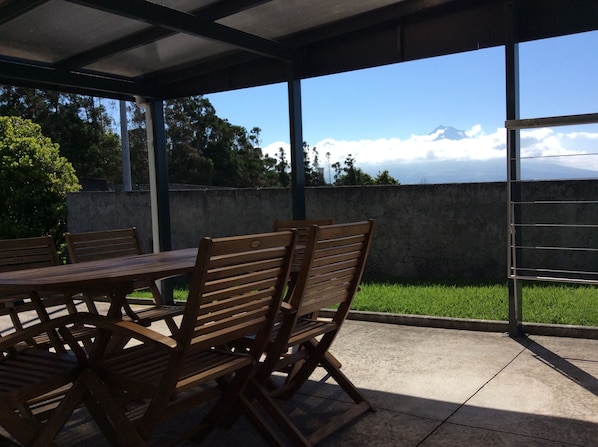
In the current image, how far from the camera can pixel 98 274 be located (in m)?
2.64

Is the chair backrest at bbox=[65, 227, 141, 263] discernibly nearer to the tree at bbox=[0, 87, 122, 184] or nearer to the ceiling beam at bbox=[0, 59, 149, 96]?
the ceiling beam at bbox=[0, 59, 149, 96]

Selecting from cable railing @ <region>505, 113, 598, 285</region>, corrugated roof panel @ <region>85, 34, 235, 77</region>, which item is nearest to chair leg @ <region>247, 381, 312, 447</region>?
corrugated roof panel @ <region>85, 34, 235, 77</region>

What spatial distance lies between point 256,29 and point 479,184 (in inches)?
195

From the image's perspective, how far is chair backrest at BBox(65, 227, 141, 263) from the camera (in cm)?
409

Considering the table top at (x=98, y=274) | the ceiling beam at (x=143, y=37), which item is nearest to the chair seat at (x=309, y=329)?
the table top at (x=98, y=274)

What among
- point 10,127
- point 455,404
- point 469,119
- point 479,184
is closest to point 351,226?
point 455,404

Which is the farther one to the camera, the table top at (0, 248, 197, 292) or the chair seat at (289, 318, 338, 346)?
the chair seat at (289, 318, 338, 346)

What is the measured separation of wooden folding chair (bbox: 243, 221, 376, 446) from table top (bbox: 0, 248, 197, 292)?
2.04 ft

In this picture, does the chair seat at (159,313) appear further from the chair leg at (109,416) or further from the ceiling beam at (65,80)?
the ceiling beam at (65,80)

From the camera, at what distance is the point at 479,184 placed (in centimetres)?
872

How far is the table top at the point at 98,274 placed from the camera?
7.73 ft

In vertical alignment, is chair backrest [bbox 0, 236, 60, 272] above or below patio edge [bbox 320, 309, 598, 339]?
above

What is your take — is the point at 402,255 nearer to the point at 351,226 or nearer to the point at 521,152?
the point at 521,152

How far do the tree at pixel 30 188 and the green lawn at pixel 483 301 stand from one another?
20.4ft
